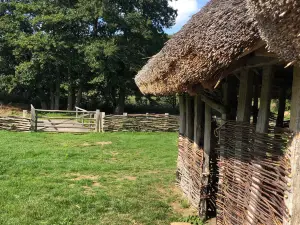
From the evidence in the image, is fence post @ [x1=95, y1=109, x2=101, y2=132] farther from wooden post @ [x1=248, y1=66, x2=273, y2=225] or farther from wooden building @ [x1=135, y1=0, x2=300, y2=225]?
wooden post @ [x1=248, y1=66, x2=273, y2=225]

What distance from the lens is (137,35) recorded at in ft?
86.1

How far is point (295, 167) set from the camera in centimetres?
281

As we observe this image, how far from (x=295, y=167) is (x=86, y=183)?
5.68 m

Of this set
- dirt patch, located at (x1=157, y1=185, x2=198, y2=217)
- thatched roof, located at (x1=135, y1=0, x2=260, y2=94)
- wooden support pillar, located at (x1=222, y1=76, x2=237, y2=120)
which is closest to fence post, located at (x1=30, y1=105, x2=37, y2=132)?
dirt patch, located at (x1=157, y1=185, x2=198, y2=217)

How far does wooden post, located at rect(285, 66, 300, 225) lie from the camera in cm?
277

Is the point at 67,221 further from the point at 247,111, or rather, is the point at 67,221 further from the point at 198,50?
the point at 198,50

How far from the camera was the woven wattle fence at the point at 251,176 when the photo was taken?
317cm

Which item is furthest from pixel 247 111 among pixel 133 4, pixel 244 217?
pixel 133 4

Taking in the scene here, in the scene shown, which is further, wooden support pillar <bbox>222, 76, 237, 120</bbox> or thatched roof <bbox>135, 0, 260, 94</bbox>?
wooden support pillar <bbox>222, 76, 237, 120</bbox>

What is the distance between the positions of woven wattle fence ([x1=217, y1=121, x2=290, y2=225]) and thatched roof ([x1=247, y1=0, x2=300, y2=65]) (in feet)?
4.51

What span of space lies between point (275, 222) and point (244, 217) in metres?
0.84

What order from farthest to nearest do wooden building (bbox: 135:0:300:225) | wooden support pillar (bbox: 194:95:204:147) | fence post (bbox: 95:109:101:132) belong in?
fence post (bbox: 95:109:101:132)
wooden support pillar (bbox: 194:95:204:147)
wooden building (bbox: 135:0:300:225)

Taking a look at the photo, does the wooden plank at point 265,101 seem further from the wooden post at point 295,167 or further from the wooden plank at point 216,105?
the wooden plank at point 216,105

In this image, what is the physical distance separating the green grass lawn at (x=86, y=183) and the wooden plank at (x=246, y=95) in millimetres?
2462
